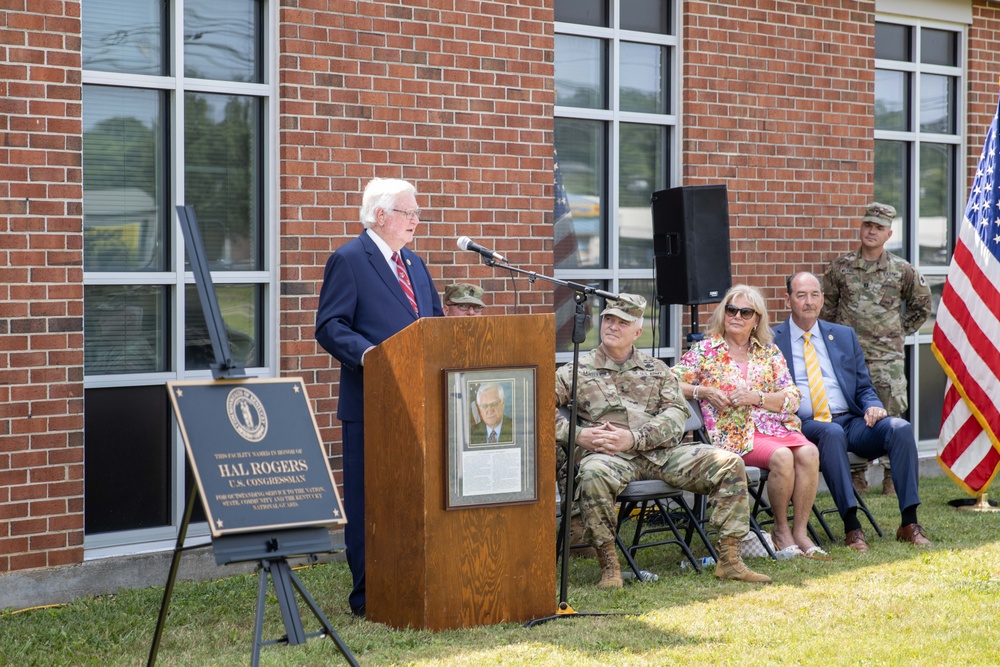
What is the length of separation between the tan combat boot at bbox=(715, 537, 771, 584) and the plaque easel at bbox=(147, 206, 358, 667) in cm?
255

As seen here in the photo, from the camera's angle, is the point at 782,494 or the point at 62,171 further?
the point at 782,494

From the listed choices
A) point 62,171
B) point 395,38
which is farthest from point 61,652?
point 395,38

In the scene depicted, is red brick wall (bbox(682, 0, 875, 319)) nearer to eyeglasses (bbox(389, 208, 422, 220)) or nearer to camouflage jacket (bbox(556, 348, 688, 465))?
camouflage jacket (bbox(556, 348, 688, 465))

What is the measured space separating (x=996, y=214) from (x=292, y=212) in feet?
13.8

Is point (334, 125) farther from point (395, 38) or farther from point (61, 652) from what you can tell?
point (61, 652)

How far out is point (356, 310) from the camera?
Result: 5359 millimetres

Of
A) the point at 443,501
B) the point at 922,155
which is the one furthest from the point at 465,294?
the point at 922,155

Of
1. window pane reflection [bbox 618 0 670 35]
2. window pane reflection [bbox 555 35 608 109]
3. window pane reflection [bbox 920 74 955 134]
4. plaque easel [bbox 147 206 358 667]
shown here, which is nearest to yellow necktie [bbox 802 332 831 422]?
window pane reflection [bbox 555 35 608 109]

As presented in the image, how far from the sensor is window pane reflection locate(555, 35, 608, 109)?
299 inches

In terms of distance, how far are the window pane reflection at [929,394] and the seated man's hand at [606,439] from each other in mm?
4572

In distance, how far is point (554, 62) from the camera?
24.5ft

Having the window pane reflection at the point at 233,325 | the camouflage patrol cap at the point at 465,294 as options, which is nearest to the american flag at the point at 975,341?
the camouflage patrol cap at the point at 465,294

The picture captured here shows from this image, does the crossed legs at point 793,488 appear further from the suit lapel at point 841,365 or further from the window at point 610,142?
the window at point 610,142

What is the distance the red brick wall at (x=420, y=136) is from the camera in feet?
21.0
